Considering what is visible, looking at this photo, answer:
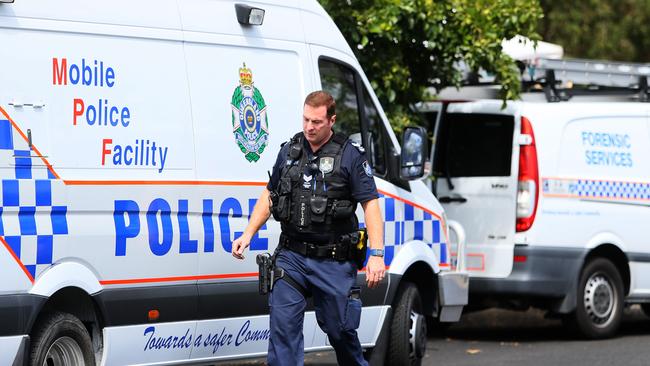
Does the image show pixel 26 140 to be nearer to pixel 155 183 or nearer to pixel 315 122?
pixel 155 183

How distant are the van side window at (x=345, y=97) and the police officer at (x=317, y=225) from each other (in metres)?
1.61

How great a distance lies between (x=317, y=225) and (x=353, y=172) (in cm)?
32

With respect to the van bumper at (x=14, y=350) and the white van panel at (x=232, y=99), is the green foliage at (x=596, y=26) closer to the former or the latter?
the white van panel at (x=232, y=99)

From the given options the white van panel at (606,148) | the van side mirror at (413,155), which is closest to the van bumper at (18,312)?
the van side mirror at (413,155)

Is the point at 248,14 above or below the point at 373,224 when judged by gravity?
above

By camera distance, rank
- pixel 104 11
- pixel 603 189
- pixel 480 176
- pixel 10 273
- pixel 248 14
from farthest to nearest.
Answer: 1. pixel 603 189
2. pixel 480 176
3. pixel 248 14
4. pixel 104 11
5. pixel 10 273

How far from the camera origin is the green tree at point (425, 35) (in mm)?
11312

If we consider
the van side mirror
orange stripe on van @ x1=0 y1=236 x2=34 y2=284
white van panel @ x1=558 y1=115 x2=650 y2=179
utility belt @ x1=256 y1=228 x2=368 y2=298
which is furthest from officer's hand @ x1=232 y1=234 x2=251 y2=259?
white van panel @ x1=558 y1=115 x2=650 y2=179

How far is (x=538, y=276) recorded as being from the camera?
11227mm

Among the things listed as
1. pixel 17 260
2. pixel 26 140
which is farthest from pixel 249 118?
pixel 17 260

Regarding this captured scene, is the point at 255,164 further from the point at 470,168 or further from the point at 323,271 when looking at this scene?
the point at 470,168

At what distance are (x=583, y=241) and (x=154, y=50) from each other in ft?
17.0

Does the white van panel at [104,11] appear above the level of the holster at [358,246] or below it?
above

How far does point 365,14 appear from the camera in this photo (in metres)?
11.3
